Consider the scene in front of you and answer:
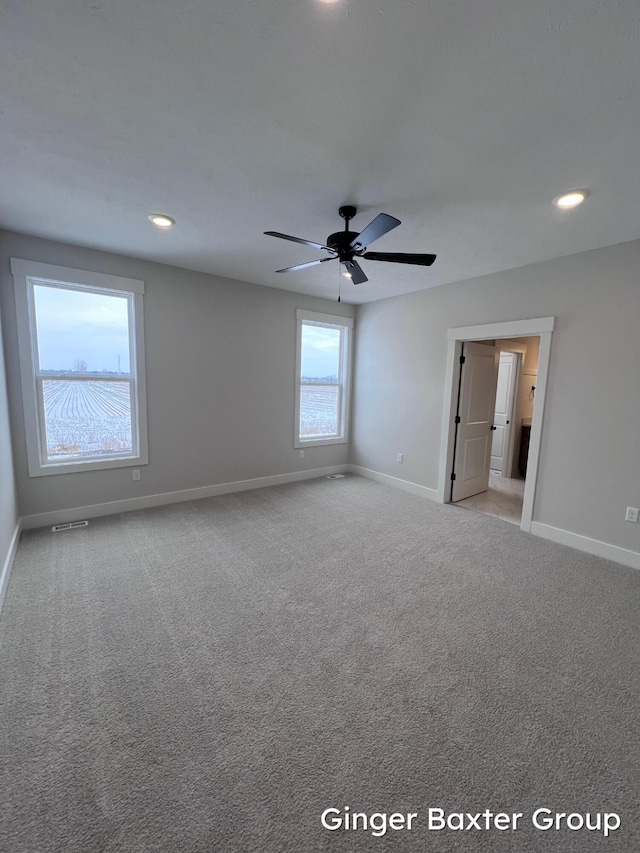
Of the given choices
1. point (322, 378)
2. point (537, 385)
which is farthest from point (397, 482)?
point (537, 385)

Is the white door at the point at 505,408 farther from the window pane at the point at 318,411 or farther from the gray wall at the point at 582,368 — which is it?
the window pane at the point at 318,411

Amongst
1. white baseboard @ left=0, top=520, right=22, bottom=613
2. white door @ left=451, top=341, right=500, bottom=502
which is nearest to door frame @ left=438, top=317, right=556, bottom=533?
white door @ left=451, top=341, right=500, bottom=502

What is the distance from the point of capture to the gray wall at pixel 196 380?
3.37m

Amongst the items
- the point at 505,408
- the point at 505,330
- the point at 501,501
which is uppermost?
the point at 505,330

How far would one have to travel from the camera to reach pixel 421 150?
185 cm

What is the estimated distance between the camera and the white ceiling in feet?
4.01

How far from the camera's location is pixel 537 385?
11.5ft

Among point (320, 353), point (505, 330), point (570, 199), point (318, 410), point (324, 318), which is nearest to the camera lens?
point (570, 199)

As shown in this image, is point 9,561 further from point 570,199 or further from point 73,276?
point 570,199

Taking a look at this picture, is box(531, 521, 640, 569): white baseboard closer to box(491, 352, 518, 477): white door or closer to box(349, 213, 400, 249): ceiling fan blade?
box(491, 352, 518, 477): white door

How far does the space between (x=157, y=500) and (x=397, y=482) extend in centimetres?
312

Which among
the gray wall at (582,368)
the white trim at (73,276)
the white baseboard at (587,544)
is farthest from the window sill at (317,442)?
the white baseboard at (587,544)

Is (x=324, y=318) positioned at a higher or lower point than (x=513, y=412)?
higher

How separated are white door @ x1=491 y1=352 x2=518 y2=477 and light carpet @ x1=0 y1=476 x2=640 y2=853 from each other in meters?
2.98
